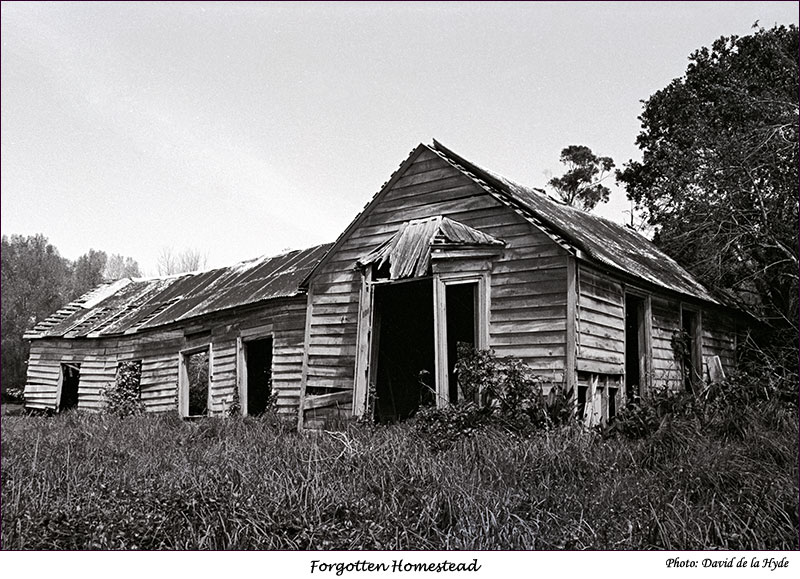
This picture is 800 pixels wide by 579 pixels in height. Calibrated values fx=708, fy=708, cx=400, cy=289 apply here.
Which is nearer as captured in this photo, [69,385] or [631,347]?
[631,347]

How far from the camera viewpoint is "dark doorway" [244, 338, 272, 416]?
61.9 feet

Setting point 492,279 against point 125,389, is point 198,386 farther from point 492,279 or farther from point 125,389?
point 492,279

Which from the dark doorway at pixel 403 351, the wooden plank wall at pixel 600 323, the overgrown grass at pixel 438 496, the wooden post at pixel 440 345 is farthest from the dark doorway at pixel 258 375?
the overgrown grass at pixel 438 496

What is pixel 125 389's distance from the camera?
22672mm

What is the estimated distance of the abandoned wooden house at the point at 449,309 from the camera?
433 inches

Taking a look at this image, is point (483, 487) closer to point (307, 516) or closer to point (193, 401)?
point (307, 516)

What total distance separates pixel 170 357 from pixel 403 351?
8.42 meters

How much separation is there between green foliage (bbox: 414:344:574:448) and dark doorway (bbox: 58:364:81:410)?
19231mm

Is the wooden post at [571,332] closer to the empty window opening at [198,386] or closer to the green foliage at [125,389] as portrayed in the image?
the empty window opening at [198,386]

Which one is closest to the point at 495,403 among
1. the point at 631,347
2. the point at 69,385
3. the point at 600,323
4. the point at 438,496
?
the point at 600,323

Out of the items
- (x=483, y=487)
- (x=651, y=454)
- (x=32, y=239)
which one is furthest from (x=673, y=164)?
(x=32, y=239)

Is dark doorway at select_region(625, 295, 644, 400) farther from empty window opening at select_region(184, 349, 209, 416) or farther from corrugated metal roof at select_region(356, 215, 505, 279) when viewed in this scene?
empty window opening at select_region(184, 349, 209, 416)

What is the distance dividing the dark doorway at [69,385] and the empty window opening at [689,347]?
2029 cm

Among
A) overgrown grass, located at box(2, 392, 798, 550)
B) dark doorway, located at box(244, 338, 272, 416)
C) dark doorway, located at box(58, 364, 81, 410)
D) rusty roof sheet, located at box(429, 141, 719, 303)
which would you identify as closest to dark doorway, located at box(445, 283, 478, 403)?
rusty roof sheet, located at box(429, 141, 719, 303)
